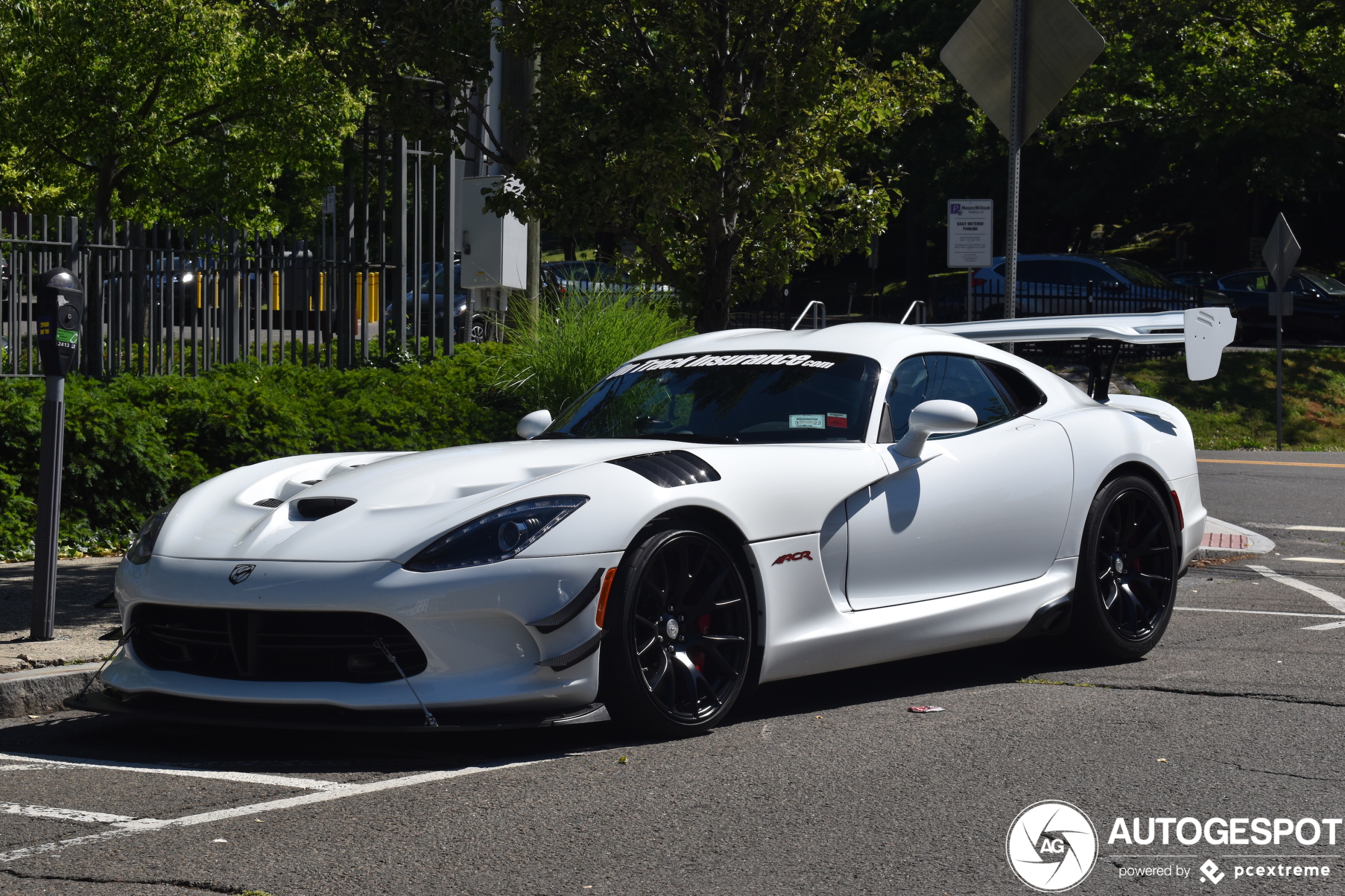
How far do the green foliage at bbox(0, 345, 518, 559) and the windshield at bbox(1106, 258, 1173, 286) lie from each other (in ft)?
64.2

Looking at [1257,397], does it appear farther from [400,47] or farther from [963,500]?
[963,500]

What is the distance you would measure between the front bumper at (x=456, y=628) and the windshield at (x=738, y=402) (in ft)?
3.92

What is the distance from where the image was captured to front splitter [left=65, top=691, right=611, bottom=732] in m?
4.63

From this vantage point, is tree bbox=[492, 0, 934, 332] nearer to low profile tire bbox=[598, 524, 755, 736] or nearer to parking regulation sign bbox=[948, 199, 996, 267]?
low profile tire bbox=[598, 524, 755, 736]

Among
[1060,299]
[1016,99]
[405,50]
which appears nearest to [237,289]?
[405,50]

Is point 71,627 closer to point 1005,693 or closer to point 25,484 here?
point 25,484

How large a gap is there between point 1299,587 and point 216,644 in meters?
6.65

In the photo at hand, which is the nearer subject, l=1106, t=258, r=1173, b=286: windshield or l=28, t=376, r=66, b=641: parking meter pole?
l=28, t=376, r=66, b=641: parking meter pole

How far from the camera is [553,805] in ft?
14.1

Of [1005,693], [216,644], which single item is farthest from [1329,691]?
[216,644]

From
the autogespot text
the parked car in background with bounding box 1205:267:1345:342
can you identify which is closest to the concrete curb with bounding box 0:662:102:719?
the autogespot text

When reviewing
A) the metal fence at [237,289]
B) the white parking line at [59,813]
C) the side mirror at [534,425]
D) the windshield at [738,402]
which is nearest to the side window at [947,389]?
the windshield at [738,402]

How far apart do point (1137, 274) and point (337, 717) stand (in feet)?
86.1

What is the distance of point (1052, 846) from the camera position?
156 inches
